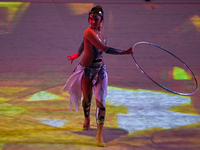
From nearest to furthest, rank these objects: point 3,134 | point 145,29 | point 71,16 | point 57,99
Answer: point 3,134
point 57,99
point 145,29
point 71,16

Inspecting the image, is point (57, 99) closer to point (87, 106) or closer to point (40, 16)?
point (87, 106)

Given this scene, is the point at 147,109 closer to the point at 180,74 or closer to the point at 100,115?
the point at 100,115

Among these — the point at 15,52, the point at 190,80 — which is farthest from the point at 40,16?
the point at 190,80

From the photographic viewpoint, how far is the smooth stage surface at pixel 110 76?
137 inches

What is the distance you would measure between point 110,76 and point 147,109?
1420 millimetres

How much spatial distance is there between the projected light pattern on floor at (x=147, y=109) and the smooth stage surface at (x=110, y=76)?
0.5 inches

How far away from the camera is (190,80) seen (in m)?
5.54

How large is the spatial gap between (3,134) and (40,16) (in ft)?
15.8

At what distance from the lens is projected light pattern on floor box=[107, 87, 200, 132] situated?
3.87 metres

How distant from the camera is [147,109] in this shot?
14.2 feet

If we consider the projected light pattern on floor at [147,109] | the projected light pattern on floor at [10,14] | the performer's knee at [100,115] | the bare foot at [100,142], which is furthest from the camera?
the projected light pattern on floor at [10,14]

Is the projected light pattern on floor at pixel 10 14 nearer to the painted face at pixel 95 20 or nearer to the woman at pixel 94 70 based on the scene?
the woman at pixel 94 70

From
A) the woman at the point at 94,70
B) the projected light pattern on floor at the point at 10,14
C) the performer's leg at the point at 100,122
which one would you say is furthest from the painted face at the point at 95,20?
the projected light pattern on floor at the point at 10,14

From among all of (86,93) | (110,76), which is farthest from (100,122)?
(110,76)
